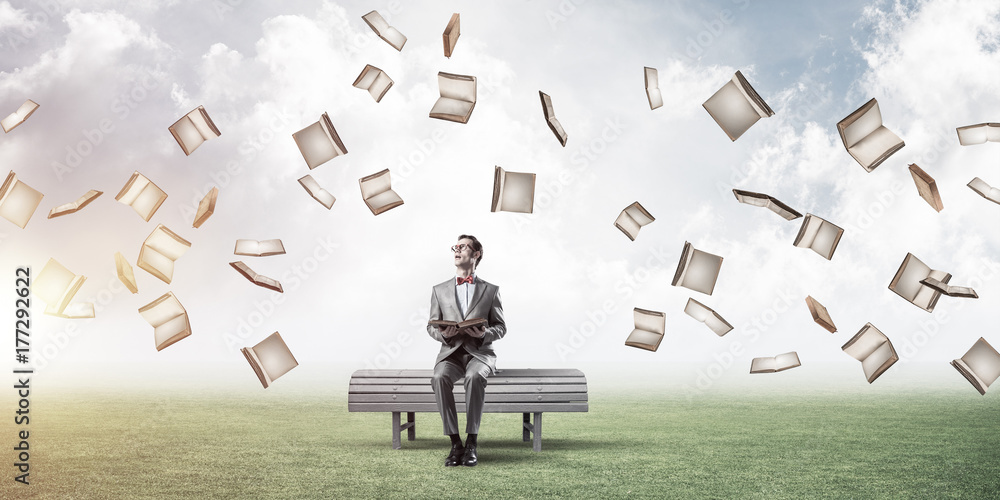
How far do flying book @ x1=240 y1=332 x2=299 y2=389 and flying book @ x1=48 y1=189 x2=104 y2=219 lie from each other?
160 cm

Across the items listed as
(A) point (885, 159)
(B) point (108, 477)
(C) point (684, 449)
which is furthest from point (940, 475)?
(B) point (108, 477)

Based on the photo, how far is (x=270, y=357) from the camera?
17.4 ft

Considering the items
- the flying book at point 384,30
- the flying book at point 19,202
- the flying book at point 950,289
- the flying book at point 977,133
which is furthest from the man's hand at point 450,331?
the flying book at point 977,133

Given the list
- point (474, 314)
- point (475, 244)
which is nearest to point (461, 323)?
point (474, 314)

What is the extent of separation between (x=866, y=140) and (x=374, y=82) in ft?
11.2

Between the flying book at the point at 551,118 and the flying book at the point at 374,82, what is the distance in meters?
1.15

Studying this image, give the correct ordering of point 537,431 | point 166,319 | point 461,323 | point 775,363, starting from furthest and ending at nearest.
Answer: point 537,431 → point 775,363 → point 166,319 → point 461,323

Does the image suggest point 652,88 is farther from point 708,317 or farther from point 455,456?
→ point 455,456

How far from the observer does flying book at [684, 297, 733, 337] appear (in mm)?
5551

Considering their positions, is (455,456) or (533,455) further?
(533,455)

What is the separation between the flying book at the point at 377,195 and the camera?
18.1ft

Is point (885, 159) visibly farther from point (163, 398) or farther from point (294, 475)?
point (163, 398)

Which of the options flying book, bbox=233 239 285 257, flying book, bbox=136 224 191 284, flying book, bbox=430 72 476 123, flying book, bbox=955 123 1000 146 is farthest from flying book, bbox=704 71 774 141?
flying book, bbox=136 224 191 284

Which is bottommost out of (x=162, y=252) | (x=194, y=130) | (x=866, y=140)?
(x=162, y=252)
